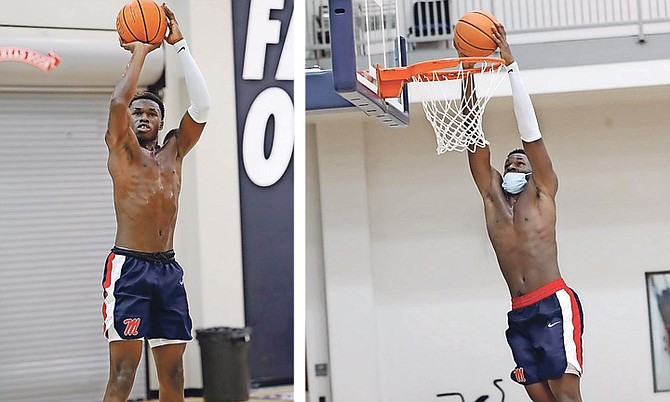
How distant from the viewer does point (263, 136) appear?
16.8 ft

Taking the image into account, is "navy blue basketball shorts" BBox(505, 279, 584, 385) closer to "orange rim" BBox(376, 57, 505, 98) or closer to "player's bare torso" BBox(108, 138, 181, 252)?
"orange rim" BBox(376, 57, 505, 98)

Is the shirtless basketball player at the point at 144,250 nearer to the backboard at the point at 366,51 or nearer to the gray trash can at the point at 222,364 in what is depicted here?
the backboard at the point at 366,51

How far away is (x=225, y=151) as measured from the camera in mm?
5121

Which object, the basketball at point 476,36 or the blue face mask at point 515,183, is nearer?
the basketball at point 476,36

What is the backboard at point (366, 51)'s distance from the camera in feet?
10.9

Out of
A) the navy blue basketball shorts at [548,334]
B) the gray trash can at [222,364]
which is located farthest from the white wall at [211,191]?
the navy blue basketball shorts at [548,334]

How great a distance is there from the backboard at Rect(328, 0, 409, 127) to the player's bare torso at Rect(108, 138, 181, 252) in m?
0.84

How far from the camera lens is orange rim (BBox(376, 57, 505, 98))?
3.59 meters

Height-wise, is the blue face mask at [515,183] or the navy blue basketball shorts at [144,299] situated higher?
the blue face mask at [515,183]

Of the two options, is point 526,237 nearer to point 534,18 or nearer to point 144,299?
point 144,299

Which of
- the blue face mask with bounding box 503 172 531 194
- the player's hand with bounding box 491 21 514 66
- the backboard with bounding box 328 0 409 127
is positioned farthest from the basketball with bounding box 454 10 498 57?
the blue face mask with bounding box 503 172 531 194

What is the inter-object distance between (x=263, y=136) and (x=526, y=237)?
201cm

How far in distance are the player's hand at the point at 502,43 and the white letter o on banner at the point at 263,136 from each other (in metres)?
1.81

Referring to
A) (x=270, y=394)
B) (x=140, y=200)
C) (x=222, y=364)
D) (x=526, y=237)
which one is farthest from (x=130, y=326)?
(x=270, y=394)
